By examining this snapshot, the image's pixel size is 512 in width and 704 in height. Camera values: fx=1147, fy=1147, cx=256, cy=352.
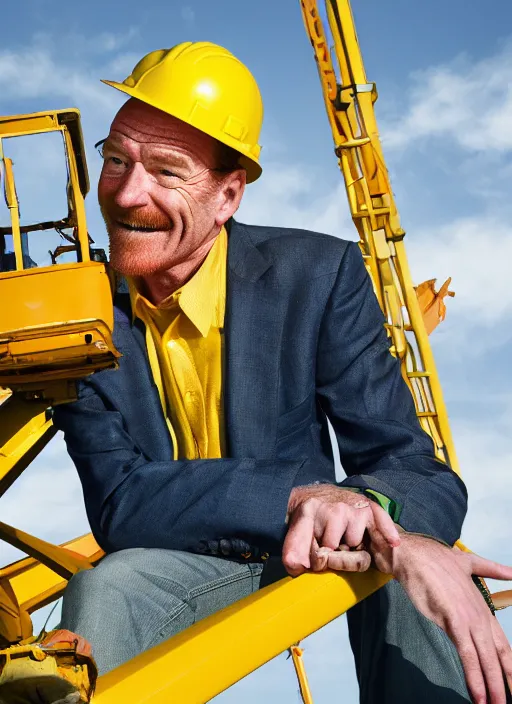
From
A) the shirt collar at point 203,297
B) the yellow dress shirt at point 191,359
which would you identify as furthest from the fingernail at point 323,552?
the shirt collar at point 203,297

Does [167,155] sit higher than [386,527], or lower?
higher

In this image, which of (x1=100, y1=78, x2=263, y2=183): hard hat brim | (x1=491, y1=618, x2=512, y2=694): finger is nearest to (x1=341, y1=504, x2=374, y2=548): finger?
(x1=491, y1=618, x2=512, y2=694): finger

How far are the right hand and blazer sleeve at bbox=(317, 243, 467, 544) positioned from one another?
419 mm

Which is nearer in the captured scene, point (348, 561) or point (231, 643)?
point (231, 643)

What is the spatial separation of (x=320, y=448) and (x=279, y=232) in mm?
808

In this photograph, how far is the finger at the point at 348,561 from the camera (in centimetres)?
298

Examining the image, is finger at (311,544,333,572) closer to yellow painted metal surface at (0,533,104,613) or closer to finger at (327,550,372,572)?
finger at (327,550,372,572)

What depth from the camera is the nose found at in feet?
12.5

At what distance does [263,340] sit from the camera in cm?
382

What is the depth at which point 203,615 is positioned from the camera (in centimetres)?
345

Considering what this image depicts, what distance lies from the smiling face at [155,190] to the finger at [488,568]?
57.1 inches

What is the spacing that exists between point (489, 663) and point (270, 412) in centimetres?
112

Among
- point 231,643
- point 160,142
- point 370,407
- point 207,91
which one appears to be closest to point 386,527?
point 231,643

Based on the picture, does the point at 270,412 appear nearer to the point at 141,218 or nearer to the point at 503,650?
the point at 141,218
